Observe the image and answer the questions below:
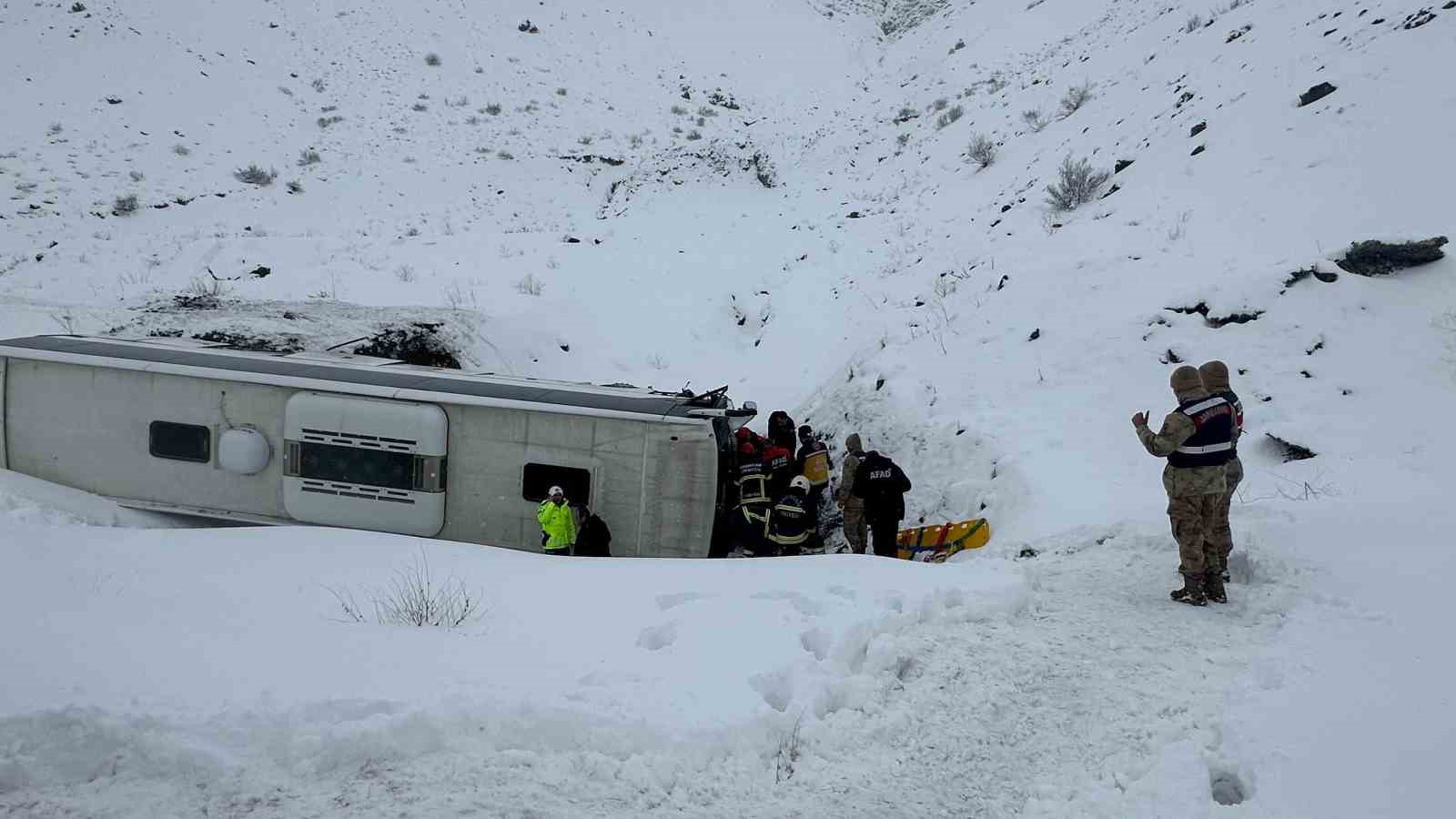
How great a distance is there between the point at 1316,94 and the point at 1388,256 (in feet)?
18.0

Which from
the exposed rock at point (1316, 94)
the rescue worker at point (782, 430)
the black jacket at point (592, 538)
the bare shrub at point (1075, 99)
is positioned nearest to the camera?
the black jacket at point (592, 538)

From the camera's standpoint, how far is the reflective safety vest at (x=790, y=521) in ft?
29.2

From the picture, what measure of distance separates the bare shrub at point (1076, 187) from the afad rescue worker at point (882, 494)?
8.80 m

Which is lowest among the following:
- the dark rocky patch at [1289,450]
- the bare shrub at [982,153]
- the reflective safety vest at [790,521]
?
the reflective safety vest at [790,521]

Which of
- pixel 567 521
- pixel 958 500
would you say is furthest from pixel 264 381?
pixel 958 500

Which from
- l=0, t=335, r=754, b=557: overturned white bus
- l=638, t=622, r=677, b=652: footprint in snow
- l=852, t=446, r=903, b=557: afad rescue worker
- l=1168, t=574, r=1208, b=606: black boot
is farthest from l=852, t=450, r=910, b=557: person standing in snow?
l=638, t=622, r=677, b=652: footprint in snow

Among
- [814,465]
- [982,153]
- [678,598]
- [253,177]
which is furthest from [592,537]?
[253,177]

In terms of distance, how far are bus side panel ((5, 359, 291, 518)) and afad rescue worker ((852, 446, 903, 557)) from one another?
6501mm

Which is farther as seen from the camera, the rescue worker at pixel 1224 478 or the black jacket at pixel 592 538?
the black jacket at pixel 592 538

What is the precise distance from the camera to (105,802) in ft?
10.5

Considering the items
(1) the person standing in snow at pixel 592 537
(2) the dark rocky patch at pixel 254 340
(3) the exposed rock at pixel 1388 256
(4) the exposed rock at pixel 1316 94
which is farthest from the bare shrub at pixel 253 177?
(3) the exposed rock at pixel 1388 256

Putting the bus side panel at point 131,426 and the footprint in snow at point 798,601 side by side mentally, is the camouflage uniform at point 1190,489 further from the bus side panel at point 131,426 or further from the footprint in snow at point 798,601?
the bus side panel at point 131,426

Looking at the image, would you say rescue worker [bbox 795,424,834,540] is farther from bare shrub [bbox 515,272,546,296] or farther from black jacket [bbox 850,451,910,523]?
bare shrub [bbox 515,272,546,296]

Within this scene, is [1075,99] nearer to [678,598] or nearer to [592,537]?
[592,537]
